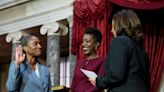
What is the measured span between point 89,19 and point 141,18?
1.38 m

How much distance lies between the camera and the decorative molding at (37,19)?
9.47 m

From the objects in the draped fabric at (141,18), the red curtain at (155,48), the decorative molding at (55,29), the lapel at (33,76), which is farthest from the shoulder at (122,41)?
the decorative molding at (55,29)

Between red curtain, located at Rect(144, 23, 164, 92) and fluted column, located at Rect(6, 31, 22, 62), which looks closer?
red curtain, located at Rect(144, 23, 164, 92)

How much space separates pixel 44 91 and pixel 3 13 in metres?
6.89

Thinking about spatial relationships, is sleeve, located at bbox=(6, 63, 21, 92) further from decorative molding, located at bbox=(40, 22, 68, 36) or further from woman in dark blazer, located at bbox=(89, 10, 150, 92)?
decorative molding, located at bbox=(40, 22, 68, 36)

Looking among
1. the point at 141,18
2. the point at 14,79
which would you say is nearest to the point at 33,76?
the point at 14,79

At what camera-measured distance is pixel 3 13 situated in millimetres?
11031

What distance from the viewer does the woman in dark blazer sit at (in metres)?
3.10

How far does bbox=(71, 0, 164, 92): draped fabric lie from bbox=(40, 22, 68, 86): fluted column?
1.19 meters

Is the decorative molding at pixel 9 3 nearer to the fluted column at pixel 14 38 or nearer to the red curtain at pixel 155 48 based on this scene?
the fluted column at pixel 14 38

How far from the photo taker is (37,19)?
10.2 metres

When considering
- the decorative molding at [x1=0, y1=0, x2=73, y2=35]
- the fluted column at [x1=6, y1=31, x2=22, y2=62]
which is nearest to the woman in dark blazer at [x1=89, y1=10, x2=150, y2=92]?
the decorative molding at [x1=0, y1=0, x2=73, y2=35]

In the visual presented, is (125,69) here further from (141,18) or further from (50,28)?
(50,28)

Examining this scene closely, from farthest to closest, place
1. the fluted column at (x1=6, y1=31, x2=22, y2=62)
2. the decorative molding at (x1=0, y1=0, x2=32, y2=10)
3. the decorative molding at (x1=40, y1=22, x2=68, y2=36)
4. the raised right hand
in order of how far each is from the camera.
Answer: the fluted column at (x1=6, y1=31, x2=22, y2=62) → the decorative molding at (x1=0, y1=0, x2=32, y2=10) → the decorative molding at (x1=40, y1=22, x2=68, y2=36) → the raised right hand
